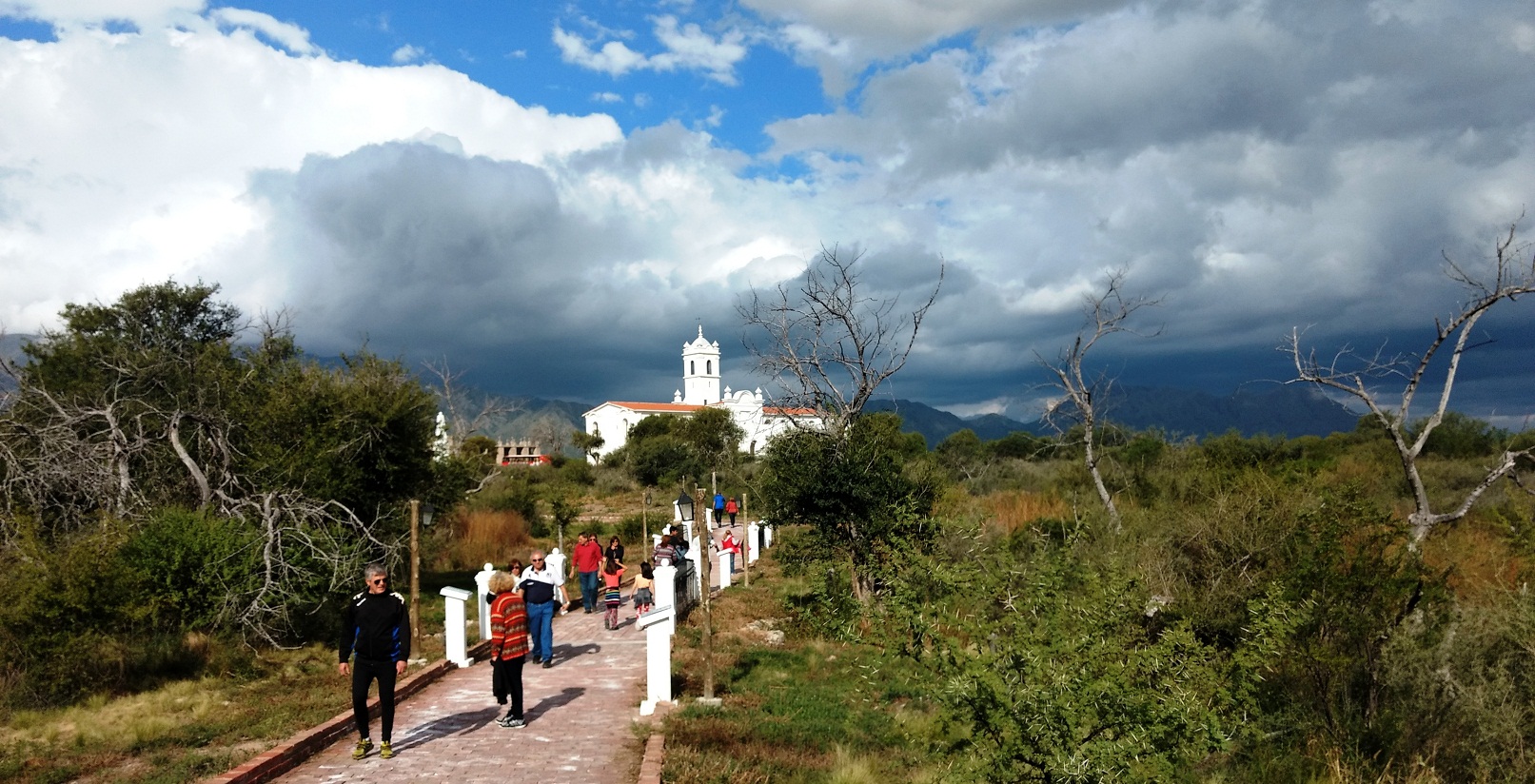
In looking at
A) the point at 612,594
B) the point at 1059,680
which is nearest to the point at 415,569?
the point at 612,594

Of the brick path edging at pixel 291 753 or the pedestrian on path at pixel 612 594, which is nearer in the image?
the brick path edging at pixel 291 753

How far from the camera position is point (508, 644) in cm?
898

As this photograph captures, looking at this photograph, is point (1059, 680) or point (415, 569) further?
Answer: point (415, 569)

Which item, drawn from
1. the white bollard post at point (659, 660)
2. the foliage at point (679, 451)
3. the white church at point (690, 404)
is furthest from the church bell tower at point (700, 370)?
the white bollard post at point (659, 660)

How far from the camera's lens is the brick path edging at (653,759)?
23.4 ft

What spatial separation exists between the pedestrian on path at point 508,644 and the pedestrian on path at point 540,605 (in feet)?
7.68

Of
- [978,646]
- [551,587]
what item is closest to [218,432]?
[551,587]

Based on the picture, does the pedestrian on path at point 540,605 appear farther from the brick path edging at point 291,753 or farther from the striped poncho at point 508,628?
the striped poncho at point 508,628

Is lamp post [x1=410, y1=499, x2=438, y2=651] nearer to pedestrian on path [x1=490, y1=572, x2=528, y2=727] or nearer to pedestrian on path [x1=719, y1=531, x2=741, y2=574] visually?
pedestrian on path [x1=490, y1=572, x2=528, y2=727]

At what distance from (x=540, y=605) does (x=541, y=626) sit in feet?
1.51

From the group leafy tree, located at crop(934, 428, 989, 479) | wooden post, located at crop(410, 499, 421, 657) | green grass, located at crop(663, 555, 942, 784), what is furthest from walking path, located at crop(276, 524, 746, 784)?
leafy tree, located at crop(934, 428, 989, 479)

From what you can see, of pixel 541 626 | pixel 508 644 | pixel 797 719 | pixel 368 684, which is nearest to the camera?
pixel 368 684

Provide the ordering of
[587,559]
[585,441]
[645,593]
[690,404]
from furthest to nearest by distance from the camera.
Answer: [690,404] < [585,441] < [587,559] < [645,593]

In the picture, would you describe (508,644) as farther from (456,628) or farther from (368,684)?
(456,628)
